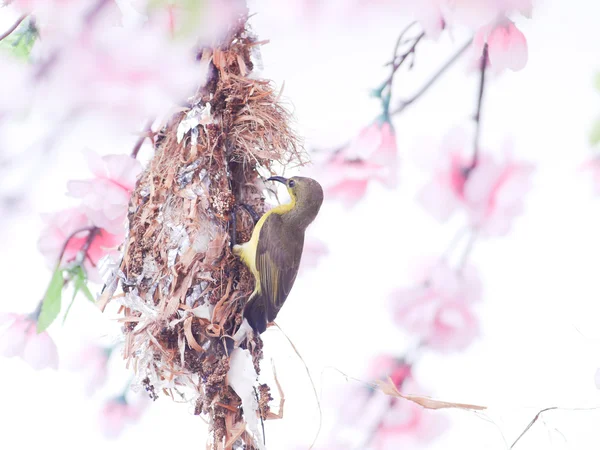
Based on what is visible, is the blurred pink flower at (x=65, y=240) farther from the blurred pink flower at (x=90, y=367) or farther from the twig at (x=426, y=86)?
the twig at (x=426, y=86)

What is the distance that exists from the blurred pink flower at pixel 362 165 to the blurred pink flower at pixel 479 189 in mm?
97

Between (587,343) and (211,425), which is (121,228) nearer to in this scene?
(211,425)

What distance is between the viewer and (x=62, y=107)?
1.32 meters

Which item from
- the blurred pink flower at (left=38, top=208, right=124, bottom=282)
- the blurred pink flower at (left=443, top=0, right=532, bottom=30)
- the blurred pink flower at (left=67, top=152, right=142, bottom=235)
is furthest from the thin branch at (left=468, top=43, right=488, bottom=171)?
the blurred pink flower at (left=38, top=208, right=124, bottom=282)

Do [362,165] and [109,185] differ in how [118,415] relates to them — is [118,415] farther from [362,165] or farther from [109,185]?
[362,165]

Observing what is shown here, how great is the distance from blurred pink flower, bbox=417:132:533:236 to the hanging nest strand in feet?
1.57

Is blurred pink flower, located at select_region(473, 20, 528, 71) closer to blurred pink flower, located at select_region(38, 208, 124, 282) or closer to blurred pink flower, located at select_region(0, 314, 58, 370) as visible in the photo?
blurred pink flower, located at select_region(38, 208, 124, 282)

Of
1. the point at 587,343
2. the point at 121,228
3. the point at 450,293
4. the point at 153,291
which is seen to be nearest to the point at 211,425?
the point at 153,291

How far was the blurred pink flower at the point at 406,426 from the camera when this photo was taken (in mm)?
1402

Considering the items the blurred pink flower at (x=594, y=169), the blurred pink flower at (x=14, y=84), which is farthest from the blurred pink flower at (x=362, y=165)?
the blurred pink flower at (x=14, y=84)

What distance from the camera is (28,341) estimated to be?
136cm

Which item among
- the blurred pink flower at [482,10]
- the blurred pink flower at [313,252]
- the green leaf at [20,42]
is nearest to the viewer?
the blurred pink flower at [482,10]

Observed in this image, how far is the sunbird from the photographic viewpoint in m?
0.95

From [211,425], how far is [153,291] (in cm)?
23
